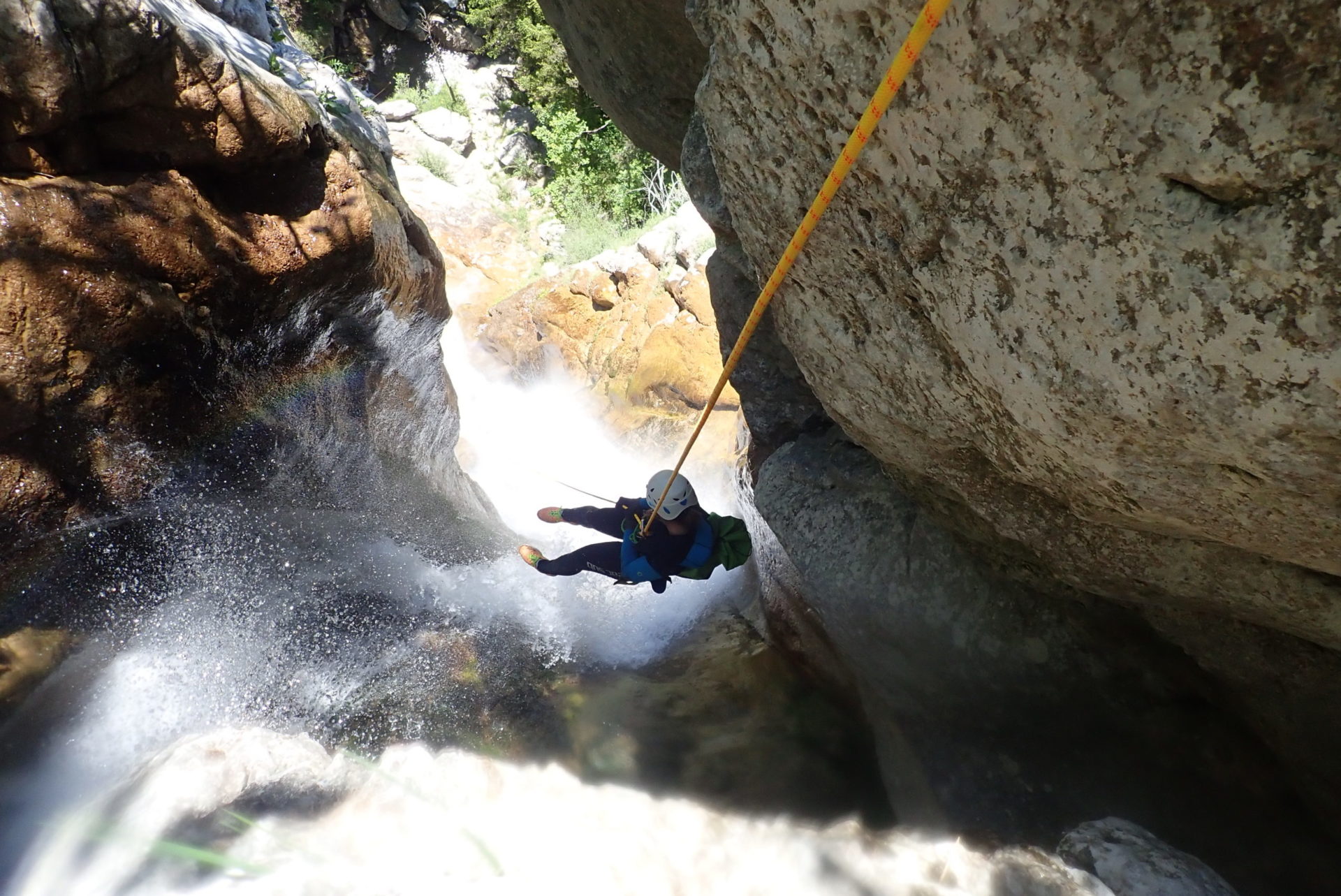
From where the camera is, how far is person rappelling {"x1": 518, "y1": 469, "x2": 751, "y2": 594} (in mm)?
4680

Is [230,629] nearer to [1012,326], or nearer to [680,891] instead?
[680,891]

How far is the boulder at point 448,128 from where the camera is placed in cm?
1582

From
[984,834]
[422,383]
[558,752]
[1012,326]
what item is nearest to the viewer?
[1012,326]

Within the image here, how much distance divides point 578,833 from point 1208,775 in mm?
2853

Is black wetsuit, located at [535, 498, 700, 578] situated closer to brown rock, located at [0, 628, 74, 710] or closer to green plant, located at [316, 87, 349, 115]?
brown rock, located at [0, 628, 74, 710]

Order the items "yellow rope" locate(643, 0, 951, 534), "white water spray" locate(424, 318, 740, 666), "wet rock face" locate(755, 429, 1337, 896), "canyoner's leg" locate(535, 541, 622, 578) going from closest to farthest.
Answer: "yellow rope" locate(643, 0, 951, 534) < "wet rock face" locate(755, 429, 1337, 896) < "canyoner's leg" locate(535, 541, 622, 578) < "white water spray" locate(424, 318, 740, 666)

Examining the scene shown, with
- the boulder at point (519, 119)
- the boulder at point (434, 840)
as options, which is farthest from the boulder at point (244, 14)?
the boulder at point (519, 119)

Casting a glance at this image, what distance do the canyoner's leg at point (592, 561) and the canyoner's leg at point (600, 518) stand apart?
0.27 metres

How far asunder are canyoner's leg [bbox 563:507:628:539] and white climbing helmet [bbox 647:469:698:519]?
0.62 metres

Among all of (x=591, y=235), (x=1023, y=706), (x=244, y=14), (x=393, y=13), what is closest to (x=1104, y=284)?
(x=1023, y=706)

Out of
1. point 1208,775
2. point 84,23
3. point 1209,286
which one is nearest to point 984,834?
point 1208,775

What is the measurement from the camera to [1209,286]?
1388mm

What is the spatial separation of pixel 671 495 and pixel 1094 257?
3.29m

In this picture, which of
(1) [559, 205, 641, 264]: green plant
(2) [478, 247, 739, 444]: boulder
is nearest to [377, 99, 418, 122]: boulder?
(1) [559, 205, 641, 264]: green plant
